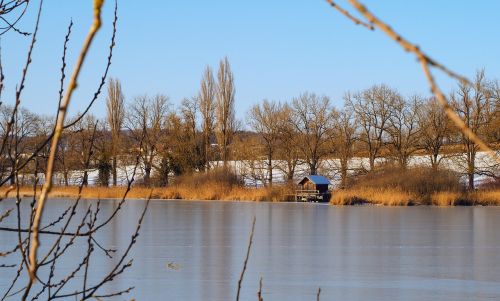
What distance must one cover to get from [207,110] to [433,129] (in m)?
Result: 13.4

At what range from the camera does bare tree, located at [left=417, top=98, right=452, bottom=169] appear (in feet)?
126

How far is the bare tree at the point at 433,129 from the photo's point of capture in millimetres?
38469

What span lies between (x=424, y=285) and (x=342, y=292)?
3.98 feet

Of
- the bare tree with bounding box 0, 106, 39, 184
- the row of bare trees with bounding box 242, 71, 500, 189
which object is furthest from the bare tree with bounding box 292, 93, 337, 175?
the bare tree with bounding box 0, 106, 39, 184

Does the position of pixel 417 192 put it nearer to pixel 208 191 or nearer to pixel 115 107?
pixel 208 191

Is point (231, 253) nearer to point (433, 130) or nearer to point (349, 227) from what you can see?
point (349, 227)

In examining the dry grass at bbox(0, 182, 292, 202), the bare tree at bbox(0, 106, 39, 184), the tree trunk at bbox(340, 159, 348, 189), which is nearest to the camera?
the bare tree at bbox(0, 106, 39, 184)

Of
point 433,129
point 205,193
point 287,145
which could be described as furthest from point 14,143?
point 287,145

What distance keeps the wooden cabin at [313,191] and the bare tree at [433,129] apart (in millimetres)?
6938

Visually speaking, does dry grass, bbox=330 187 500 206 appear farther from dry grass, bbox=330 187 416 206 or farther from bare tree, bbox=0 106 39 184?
bare tree, bbox=0 106 39 184

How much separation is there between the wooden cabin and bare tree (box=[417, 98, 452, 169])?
6.94 meters

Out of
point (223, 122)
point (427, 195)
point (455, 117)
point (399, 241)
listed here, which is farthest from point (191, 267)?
point (223, 122)

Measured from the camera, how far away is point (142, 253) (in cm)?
1286

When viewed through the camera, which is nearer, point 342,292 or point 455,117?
point 455,117
